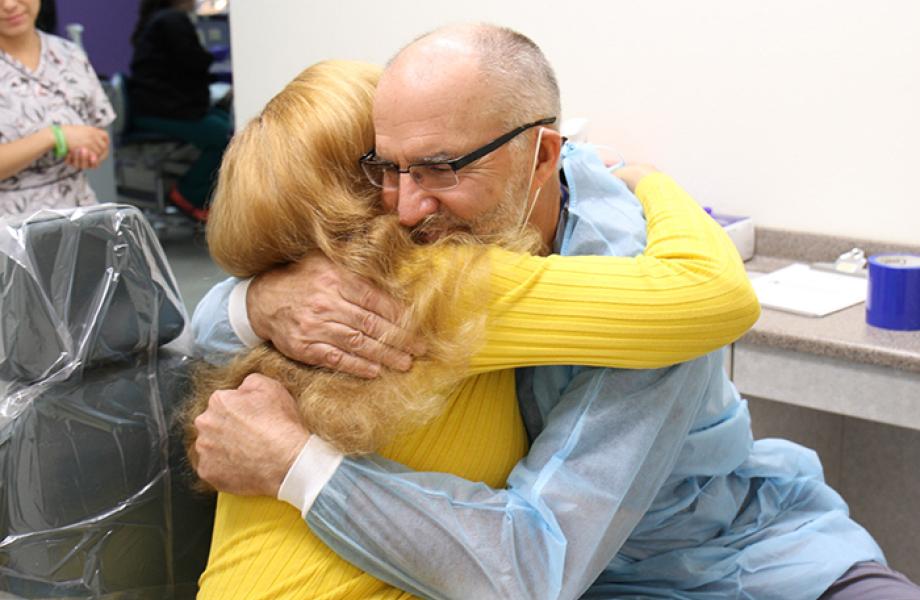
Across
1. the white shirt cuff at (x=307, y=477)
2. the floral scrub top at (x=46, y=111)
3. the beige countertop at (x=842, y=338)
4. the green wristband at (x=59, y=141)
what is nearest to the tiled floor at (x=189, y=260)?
the floral scrub top at (x=46, y=111)

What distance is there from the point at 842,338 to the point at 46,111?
6.87 ft

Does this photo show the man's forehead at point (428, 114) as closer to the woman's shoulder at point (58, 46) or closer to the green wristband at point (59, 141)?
the green wristband at point (59, 141)

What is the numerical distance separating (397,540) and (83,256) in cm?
52

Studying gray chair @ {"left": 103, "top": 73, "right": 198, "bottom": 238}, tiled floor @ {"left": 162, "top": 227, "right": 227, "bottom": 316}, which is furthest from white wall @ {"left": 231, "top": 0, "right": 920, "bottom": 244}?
gray chair @ {"left": 103, "top": 73, "right": 198, "bottom": 238}

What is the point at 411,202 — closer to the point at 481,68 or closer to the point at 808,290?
the point at 481,68

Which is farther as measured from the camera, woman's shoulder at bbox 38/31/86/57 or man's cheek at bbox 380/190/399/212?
woman's shoulder at bbox 38/31/86/57

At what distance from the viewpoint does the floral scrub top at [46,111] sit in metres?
2.82

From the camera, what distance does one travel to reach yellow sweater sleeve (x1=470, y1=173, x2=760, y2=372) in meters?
1.18

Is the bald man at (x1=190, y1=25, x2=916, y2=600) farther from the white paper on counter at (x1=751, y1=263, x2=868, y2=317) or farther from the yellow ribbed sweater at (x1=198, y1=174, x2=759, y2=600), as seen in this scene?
the white paper on counter at (x1=751, y1=263, x2=868, y2=317)

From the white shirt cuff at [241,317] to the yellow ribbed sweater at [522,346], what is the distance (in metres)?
0.20

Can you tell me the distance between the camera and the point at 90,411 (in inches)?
51.4

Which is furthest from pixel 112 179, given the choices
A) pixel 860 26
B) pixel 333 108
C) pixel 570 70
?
pixel 333 108

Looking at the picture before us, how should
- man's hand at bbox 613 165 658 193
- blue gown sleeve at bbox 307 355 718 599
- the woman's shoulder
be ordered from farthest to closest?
the woman's shoulder < man's hand at bbox 613 165 658 193 < blue gown sleeve at bbox 307 355 718 599

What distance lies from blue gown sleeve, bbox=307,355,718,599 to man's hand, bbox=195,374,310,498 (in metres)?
0.06
